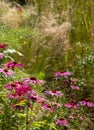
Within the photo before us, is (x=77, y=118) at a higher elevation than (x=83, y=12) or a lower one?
lower

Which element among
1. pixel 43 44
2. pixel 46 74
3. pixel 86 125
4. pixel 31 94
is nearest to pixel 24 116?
pixel 31 94

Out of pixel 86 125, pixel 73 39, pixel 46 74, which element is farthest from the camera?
pixel 73 39

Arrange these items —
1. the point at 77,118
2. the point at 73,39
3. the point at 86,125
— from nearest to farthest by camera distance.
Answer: the point at 77,118
the point at 86,125
the point at 73,39

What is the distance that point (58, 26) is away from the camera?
7594 mm

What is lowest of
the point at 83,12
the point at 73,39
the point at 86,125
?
the point at 86,125

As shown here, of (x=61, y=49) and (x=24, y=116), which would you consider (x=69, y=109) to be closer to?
(x=24, y=116)

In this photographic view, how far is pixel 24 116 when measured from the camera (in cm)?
357

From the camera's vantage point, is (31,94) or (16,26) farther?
(16,26)

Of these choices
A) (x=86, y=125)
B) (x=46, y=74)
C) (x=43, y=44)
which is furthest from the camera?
(x=43, y=44)

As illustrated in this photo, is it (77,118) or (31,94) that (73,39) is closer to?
(77,118)

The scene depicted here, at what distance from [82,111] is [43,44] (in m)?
2.33

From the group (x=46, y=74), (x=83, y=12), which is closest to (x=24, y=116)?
(x=46, y=74)

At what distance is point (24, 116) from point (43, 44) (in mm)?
3444

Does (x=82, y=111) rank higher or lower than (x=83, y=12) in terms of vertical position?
lower
